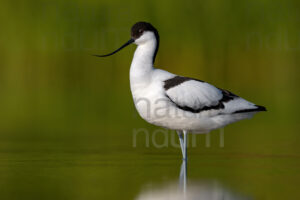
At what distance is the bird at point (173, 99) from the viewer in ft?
29.8

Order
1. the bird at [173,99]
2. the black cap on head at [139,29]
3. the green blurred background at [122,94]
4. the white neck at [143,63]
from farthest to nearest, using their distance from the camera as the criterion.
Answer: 1. the black cap on head at [139,29]
2. the white neck at [143,63]
3. the bird at [173,99]
4. the green blurred background at [122,94]

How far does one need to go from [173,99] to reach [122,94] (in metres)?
10.8

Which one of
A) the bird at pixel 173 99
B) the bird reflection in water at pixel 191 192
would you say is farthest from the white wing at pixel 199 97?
the bird reflection in water at pixel 191 192

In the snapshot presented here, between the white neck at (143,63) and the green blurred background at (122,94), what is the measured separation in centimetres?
101

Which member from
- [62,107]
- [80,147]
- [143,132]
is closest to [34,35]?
[62,107]

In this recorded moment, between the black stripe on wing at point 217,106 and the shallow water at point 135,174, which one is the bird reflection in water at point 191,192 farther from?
the black stripe on wing at point 217,106

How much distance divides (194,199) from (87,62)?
15.2 metres

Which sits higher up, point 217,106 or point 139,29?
point 139,29

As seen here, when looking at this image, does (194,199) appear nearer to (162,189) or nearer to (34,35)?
(162,189)

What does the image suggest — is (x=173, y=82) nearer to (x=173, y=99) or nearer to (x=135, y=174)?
(x=173, y=99)

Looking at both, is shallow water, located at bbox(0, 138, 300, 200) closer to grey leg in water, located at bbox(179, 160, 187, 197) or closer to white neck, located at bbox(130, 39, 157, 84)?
grey leg in water, located at bbox(179, 160, 187, 197)

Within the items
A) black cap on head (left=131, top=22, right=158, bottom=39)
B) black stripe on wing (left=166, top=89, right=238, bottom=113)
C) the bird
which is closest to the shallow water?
the bird

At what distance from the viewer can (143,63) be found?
30.6 ft

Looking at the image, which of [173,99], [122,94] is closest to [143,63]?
[173,99]
